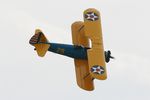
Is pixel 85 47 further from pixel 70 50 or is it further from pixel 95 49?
pixel 95 49

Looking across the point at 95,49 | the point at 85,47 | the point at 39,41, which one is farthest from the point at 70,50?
the point at 95,49

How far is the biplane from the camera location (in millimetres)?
78125

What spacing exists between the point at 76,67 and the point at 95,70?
3.41 meters

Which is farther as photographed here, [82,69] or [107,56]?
[107,56]

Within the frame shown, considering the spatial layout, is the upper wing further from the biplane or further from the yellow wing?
the yellow wing

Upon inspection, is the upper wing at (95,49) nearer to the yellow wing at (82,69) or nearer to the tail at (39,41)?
the yellow wing at (82,69)

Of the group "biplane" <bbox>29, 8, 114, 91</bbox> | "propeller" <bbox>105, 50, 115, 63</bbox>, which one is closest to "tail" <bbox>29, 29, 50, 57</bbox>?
"biplane" <bbox>29, 8, 114, 91</bbox>

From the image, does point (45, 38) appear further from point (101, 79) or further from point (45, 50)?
point (101, 79)

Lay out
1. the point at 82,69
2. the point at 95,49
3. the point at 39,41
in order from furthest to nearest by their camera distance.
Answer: the point at 39,41 < the point at 82,69 < the point at 95,49

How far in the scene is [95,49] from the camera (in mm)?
78062

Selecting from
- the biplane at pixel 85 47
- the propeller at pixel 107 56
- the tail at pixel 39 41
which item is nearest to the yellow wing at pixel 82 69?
the biplane at pixel 85 47

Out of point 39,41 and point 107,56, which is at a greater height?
point 39,41

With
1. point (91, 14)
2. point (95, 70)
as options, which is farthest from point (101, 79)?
point (91, 14)

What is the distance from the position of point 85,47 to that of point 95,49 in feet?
8.93
